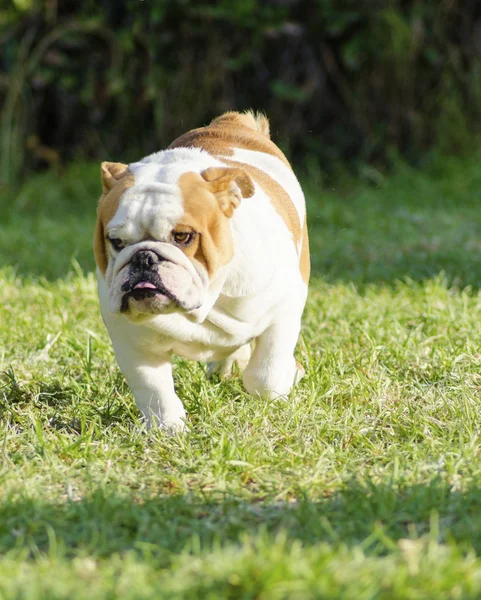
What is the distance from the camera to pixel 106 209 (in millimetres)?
2697

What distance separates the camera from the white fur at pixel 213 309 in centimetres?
264

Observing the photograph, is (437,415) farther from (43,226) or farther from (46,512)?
(43,226)

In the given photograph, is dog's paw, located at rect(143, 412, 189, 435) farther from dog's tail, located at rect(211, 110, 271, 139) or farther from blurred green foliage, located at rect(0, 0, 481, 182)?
blurred green foliage, located at rect(0, 0, 481, 182)

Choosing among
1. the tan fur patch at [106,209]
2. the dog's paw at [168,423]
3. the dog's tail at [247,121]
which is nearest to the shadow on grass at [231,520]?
the dog's paw at [168,423]

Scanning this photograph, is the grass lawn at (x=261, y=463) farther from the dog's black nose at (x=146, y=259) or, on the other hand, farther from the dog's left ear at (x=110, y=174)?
the dog's left ear at (x=110, y=174)

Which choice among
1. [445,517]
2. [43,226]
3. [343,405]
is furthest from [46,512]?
[43,226]

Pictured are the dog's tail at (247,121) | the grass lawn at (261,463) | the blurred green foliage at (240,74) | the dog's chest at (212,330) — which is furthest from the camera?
the blurred green foliage at (240,74)

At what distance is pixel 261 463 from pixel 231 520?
1.29 feet

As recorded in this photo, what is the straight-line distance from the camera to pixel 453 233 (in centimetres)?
605

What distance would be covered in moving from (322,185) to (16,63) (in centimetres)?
273

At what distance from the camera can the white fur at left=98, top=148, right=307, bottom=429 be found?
2.64 meters

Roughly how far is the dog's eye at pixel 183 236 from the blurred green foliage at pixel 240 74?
5.33 metres

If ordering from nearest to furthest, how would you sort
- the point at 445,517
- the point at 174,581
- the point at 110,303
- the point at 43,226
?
the point at 174,581
the point at 445,517
the point at 110,303
the point at 43,226

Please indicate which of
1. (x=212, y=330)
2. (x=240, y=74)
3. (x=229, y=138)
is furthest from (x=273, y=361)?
(x=240, y=74)
